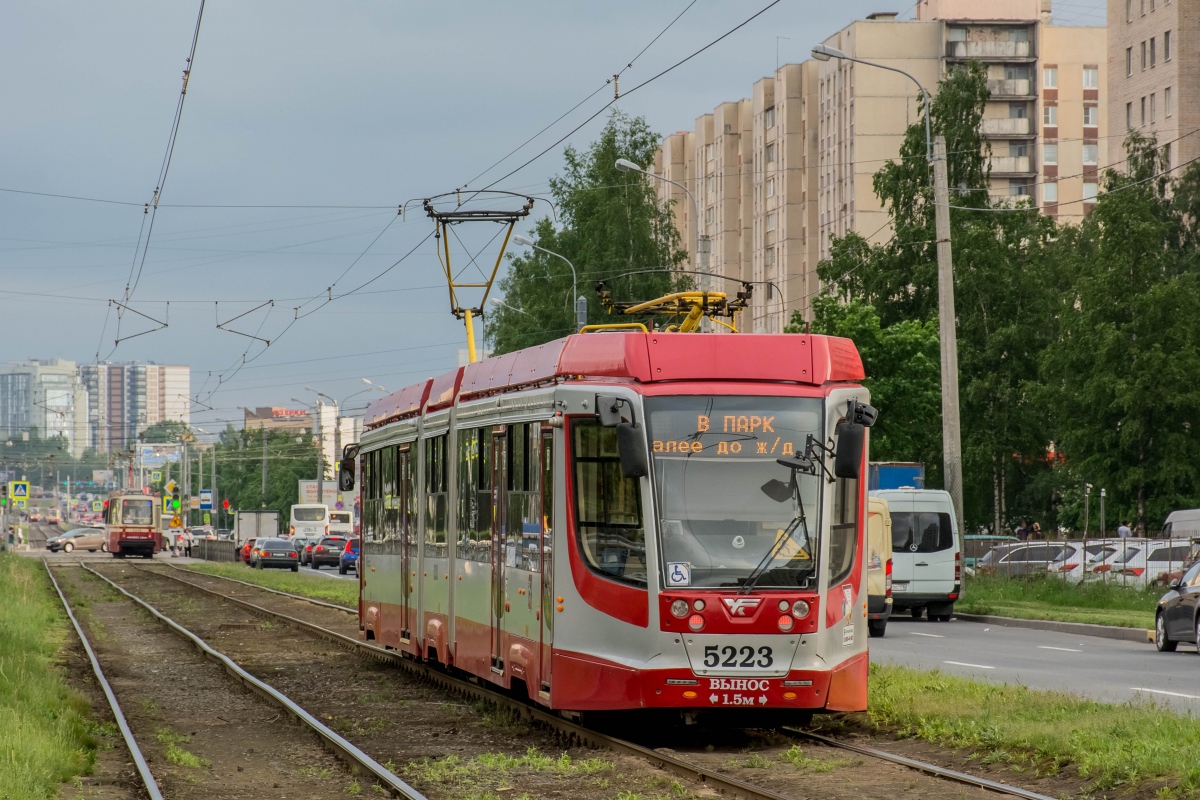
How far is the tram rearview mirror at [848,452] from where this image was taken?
41.4ft

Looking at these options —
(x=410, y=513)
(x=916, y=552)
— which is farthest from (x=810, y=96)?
(x=410, y=513)

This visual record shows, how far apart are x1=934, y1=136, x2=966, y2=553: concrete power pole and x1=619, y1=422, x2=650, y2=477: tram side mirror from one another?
2082cm

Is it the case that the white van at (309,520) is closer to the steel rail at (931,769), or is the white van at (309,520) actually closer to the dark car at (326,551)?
the dark car at (326,551)

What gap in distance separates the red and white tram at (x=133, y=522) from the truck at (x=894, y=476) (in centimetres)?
5285

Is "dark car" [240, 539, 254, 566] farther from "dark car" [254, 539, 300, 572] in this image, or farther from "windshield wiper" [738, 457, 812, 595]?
"windshield wiper" [738, 457, 812, 595]

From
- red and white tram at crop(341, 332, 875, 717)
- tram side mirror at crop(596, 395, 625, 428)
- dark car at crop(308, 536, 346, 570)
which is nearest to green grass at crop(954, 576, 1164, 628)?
red and white tram at crop(341, 332, 875, 717)

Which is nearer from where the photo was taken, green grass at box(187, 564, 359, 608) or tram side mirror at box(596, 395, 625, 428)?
tram side mirror at box(596, 395, 625, 428)

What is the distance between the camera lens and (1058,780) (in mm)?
11125

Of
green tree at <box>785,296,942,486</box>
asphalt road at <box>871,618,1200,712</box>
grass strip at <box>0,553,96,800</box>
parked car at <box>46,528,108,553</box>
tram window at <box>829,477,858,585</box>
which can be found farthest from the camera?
parked car at <box>46,528,108,553</box>

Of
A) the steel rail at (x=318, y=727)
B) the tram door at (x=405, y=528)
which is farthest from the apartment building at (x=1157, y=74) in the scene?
the tram door at (x=405, y=528)

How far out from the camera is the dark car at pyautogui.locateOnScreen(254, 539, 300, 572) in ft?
218

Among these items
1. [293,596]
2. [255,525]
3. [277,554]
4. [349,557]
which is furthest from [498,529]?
[255,525]

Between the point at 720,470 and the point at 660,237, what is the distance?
182 feet

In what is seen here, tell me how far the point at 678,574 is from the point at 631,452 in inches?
35.2
